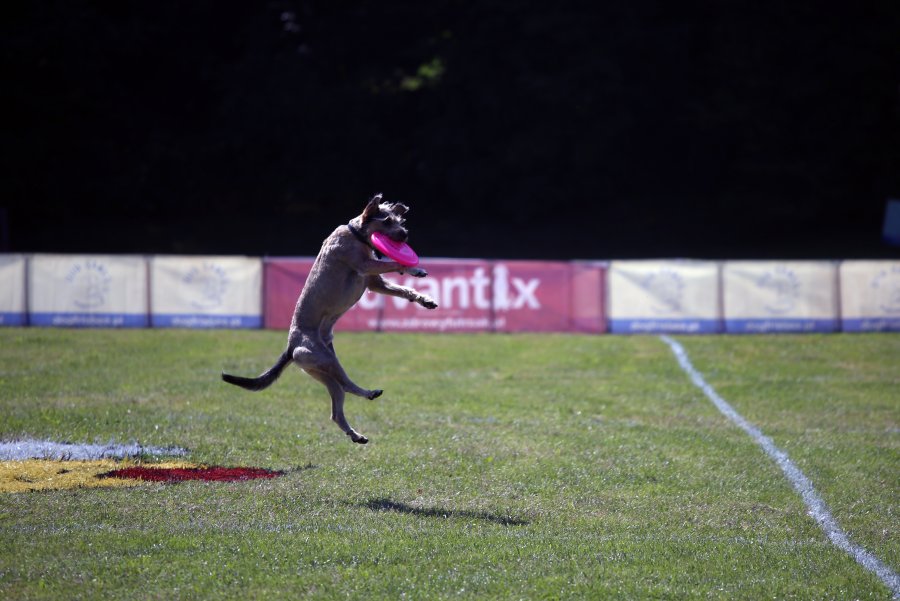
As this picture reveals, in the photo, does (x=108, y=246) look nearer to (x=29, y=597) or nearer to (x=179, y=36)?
(x=179, y=36)

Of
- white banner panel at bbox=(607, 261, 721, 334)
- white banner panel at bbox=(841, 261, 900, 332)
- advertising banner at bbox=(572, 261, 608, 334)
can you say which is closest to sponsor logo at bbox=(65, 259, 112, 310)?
advertising banner at bbox=(572, 261, 608, 334)

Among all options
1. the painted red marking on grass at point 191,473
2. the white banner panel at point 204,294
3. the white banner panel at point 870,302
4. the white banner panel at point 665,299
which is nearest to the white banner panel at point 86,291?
the white banner panel at point 204,294

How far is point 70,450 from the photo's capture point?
12844 mm

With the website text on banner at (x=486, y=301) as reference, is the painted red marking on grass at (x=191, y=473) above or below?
below

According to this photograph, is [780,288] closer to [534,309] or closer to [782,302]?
[782,302]

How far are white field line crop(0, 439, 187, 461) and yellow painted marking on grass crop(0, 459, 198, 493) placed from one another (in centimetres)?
22

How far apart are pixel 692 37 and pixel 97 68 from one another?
25099 mm

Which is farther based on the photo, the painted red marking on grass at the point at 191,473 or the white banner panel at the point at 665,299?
the white banner panel at the point at 665,299

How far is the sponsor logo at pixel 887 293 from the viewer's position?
25.5m

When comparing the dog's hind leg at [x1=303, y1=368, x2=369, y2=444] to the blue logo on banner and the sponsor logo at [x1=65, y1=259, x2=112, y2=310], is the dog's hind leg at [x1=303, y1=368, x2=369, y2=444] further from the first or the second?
the sponsor logo at [x1=65, y1=259, x2=112, y2=310]

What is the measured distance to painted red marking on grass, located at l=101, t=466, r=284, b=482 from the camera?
11.6 m

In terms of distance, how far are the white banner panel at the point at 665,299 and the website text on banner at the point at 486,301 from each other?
45cm

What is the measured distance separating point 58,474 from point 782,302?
61.3ft

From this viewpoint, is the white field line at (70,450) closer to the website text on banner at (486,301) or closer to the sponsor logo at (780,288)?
the website text on banner at (486,301)
